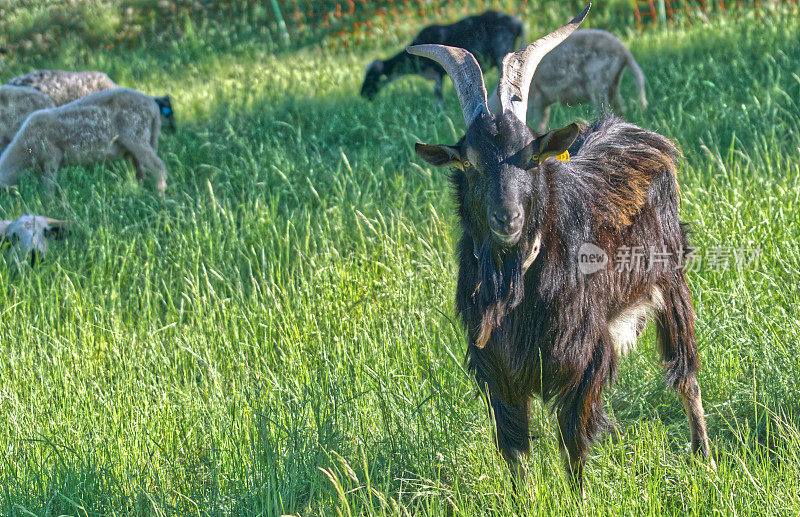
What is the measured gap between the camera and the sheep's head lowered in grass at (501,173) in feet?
8.53

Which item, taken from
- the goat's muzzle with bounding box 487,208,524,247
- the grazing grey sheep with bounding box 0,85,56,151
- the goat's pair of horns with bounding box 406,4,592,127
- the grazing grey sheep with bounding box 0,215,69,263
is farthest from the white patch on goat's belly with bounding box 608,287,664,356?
the grazing grey sheep with bounding box 0,85,56,151

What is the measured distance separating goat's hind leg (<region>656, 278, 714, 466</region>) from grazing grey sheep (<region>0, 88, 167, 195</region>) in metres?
4.88

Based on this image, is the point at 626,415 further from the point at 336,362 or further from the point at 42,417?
the point at 42,417

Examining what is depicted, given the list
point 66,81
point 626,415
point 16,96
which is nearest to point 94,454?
point 626,415

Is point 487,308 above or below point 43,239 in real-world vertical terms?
above

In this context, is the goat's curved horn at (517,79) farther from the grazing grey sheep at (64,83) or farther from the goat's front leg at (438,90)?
the grazing grey sheep at (64,83)

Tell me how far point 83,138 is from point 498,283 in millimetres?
5503

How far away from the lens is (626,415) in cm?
356

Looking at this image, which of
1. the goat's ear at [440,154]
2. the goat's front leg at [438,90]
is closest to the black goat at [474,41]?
the goat's front leg at [438,90]

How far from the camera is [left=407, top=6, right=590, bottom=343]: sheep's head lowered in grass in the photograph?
8.53 ft

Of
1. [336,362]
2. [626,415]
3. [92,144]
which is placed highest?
[92,144]

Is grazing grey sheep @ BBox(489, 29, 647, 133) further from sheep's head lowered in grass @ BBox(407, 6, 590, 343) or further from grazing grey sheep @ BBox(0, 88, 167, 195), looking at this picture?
sheep's head lowered in grass @ BBox(407, 6, 590, 343)

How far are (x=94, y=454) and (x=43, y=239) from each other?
120 inches

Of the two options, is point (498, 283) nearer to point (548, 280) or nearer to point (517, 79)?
point (548, 280)
